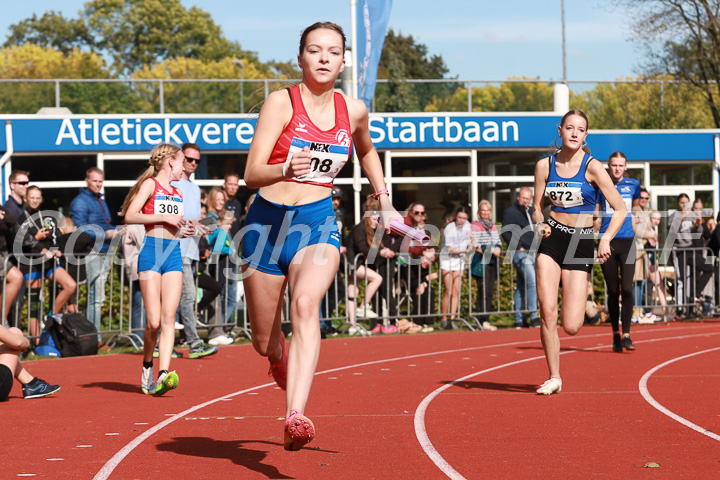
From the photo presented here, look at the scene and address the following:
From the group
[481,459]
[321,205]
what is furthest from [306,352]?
[481,459]

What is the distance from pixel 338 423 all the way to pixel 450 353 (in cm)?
588

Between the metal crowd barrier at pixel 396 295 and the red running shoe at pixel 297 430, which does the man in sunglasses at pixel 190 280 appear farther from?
the red running shoe at pixel 297 430

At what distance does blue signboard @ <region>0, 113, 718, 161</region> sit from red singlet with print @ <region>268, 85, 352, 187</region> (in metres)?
16.3

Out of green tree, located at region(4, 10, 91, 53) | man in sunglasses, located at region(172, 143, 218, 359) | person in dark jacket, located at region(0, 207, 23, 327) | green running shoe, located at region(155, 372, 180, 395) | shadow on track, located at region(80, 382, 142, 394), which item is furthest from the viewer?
green tree, located at region(4, 10, 91, 53)

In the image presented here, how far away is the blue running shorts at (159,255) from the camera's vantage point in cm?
876

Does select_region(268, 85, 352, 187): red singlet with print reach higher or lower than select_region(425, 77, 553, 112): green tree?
lower

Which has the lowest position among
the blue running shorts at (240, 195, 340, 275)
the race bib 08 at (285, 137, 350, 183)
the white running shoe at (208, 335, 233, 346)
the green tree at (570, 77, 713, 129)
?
the white running shoe at (208, 335, 233, 346)

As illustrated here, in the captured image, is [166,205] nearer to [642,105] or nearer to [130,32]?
[642,105]

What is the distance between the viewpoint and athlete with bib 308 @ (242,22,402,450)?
5.16 m

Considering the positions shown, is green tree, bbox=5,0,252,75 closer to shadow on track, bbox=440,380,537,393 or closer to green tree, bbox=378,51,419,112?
green tree, bbox=378,51,419,112

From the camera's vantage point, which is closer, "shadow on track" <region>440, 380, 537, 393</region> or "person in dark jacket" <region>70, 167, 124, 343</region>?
"shadow on track" <region>440, 380, 537, 393</region>

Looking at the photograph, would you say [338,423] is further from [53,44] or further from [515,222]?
[53,44]

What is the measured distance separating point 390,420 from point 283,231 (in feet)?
7.94

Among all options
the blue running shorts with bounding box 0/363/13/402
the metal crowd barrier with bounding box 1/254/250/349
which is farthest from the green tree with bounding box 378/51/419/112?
the blue running shorts with bounding box 0/363/13/402
